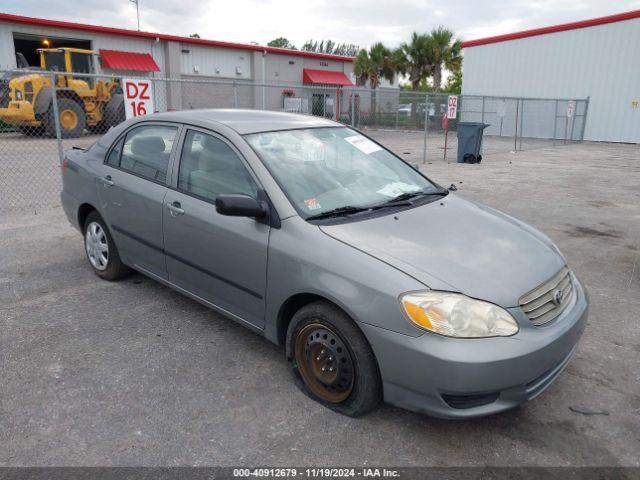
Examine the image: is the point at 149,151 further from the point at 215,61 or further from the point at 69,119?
the point at 215,61

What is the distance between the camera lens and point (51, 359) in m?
3.36

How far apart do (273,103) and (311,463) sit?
103ft

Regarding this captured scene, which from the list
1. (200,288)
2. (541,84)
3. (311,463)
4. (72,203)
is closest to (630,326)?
(311,463)

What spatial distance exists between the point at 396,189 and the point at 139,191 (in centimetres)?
193

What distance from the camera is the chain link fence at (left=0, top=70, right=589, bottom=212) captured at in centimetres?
1015

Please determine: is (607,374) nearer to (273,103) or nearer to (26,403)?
(26,403)

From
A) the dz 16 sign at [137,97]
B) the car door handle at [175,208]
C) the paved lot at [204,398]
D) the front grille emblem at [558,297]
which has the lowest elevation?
the paved lot at [204,398]

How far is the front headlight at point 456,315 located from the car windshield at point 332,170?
875mm

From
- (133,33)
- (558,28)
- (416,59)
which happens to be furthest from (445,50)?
(133,33)

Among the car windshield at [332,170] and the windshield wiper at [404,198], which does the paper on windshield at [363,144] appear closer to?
the car windshield at [332,170]

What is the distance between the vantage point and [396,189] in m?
3.60

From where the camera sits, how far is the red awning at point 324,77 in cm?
3512

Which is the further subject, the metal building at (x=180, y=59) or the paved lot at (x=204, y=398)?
the metal building at (x=180, y=59)

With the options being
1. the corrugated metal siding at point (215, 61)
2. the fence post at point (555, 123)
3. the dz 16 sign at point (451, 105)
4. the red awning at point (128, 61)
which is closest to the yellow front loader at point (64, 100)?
the red awning at point (128, 61)
